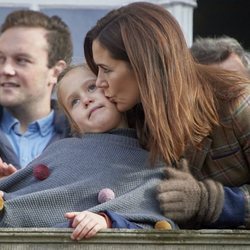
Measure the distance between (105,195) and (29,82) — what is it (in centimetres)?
114

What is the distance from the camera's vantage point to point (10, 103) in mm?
4402

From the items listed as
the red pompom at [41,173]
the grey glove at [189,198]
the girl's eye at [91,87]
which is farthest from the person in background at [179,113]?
the red pompom at [41,173]

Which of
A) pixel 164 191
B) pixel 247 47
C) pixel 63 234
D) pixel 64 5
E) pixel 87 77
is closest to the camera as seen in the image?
pixel 63 234

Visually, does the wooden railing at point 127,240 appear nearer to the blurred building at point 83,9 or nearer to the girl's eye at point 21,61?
the girl's eye at point 21,61

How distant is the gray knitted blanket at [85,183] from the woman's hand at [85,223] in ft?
0.36

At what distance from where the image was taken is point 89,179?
349cm

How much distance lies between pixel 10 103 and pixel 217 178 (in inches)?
42.6

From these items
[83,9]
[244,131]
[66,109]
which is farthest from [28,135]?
[83,9]

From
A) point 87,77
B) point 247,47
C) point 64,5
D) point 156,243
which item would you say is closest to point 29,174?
point 87,77

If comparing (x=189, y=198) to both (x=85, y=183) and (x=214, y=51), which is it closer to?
(x=85, y=183)

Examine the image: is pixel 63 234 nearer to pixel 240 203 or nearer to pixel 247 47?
pixel 240 203

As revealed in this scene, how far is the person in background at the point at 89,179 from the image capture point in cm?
342

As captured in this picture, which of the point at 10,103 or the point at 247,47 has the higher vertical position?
the point at 10,103

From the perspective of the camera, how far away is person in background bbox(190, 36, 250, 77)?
180 inches
